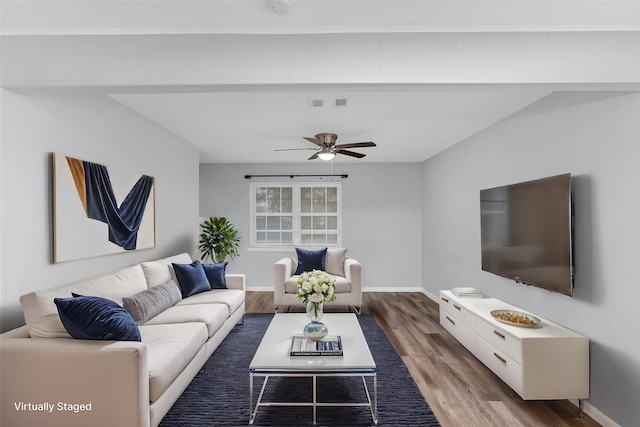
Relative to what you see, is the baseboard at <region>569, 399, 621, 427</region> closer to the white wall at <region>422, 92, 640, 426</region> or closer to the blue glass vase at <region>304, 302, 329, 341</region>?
the white wall at <region>422, 92, 640, 426</region>

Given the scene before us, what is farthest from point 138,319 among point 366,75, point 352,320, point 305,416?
point 366,75

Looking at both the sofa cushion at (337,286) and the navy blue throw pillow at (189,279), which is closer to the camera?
the navy blue throw pillow at (189,279)

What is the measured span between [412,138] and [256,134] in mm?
2092

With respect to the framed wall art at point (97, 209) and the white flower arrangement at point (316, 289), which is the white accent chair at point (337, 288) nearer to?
the framed wall art at point (97, 209)

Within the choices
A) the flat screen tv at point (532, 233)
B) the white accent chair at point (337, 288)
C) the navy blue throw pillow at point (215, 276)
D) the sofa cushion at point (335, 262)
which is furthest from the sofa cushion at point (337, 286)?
the flat screen tv at point (532, 233)

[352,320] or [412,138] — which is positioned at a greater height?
[412,138]

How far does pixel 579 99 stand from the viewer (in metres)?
2.47

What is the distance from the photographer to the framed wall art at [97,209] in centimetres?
251

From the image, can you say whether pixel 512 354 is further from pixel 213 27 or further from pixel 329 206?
pixel 329 206

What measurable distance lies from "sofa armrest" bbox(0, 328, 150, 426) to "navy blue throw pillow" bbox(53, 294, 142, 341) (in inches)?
4.7

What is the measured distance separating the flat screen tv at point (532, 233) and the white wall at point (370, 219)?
8.81ft

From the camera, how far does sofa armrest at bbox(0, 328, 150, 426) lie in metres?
1.84

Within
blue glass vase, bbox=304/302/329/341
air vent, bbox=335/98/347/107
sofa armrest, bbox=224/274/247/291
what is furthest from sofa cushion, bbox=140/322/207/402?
air vent, bbox=335/98/347/107

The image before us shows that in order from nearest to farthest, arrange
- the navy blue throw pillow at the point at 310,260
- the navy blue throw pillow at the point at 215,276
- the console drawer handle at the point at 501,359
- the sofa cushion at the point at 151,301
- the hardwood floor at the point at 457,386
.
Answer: the hardwood floor at the point at 457,386 → the console drawer handle at the point at 501,359 → the sofa cushion at the point at 151,301 → the navy blue throw pillow at the point at 215,276 → the navy blue throw pillow at the point at 310,260
